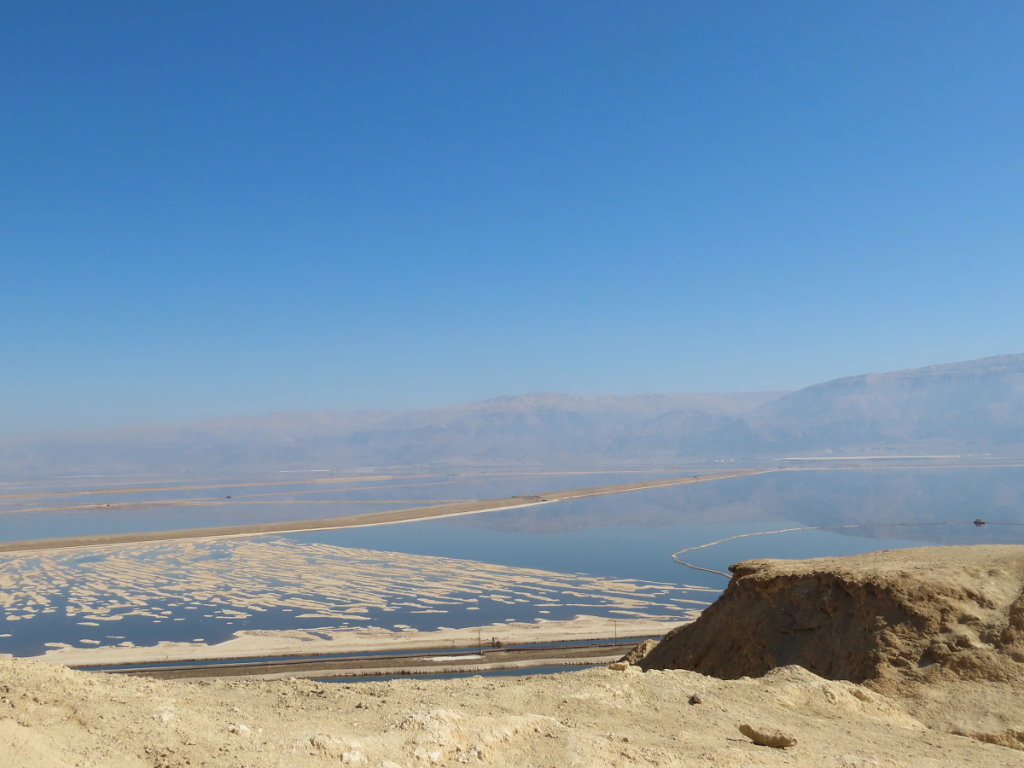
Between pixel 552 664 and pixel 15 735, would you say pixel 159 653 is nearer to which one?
pixel 552 664

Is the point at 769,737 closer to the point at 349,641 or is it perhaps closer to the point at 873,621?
the point at 873,621

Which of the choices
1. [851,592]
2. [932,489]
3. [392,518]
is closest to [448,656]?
[851,592]

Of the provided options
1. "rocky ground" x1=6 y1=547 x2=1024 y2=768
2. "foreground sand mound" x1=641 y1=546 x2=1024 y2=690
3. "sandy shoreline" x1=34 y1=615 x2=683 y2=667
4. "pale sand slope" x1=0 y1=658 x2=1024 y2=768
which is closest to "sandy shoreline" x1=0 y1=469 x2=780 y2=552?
"sandy shoreline" x1=34 y1=615 x2=683 y2=667

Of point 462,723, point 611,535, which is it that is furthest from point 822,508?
point 462,723

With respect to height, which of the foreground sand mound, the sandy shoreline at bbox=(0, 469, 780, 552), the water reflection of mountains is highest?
the foreground sand mound

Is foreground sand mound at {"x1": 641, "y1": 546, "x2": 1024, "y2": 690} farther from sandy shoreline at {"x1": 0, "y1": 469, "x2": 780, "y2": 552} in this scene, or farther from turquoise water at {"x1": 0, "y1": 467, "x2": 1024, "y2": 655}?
sandy shoreline at {"x1": 0, "y1": 469, "x2": 780, "y2": 552}

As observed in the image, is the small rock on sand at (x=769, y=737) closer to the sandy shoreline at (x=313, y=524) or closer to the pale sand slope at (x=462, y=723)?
the pale sand slope at (x=462, y=723)
